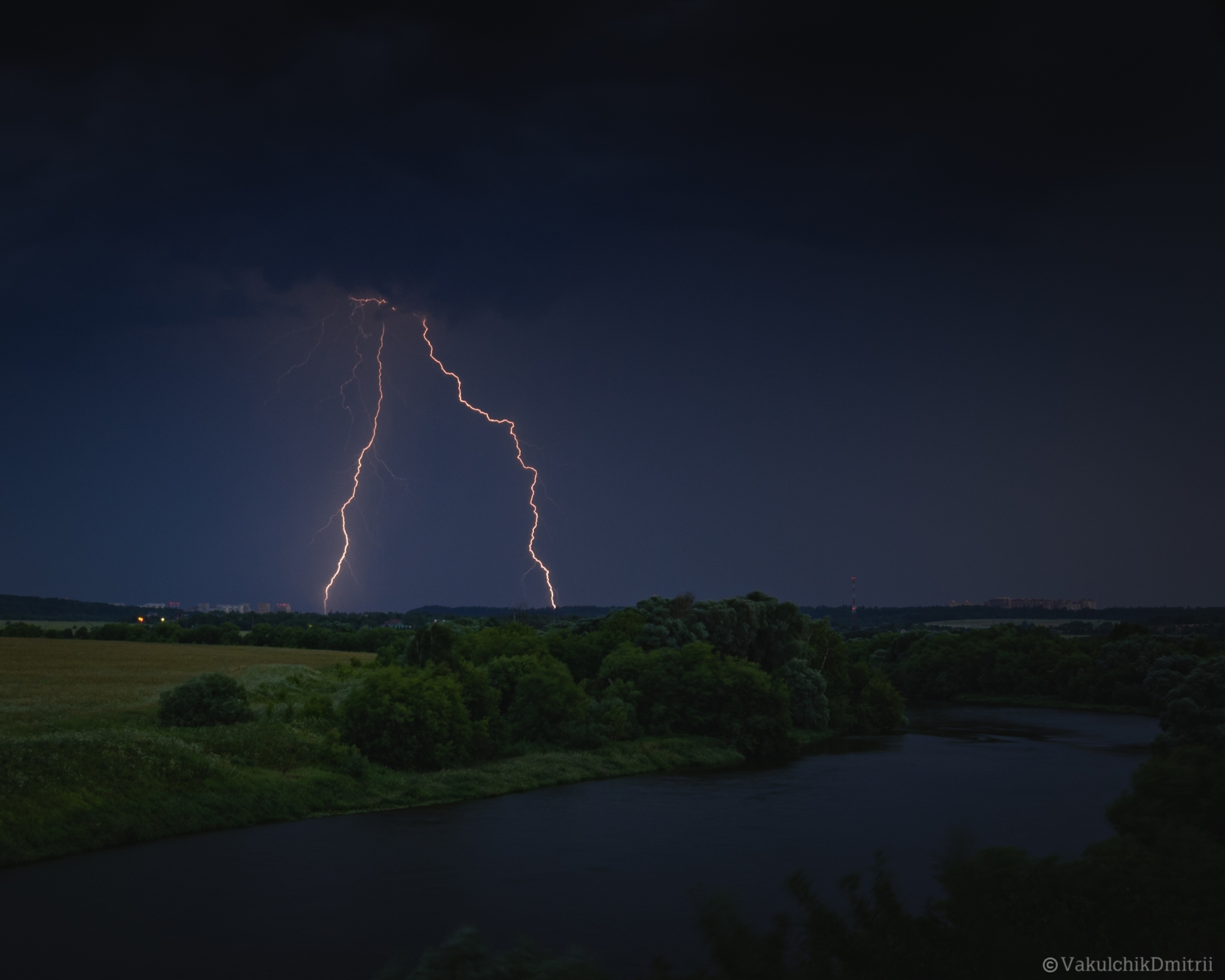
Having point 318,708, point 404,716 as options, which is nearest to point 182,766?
point 318,708

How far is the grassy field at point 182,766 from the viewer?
32500 millimetres

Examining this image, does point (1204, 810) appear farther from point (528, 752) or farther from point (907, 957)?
point (528, 752)

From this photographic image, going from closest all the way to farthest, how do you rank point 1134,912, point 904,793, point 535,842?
point 1134,912
point 535,842
point 904,793

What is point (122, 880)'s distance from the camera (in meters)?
28.9

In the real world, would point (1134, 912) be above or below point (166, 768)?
above

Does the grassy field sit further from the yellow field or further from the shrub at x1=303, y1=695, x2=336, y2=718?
the shrub at x1=303, y1=695, x2=336, y2=718

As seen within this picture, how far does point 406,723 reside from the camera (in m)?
47.9

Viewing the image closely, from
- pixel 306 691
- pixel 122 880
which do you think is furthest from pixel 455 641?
pixel 122 880

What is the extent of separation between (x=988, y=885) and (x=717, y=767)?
52.5 metres

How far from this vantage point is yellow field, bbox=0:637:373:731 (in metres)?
47.0

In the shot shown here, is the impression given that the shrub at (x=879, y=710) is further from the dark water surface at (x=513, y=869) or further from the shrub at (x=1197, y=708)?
the dark water surface at (x=513, y=869)

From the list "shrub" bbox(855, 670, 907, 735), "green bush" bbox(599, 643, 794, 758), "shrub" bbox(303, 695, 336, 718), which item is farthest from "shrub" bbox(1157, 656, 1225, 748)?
"shrub" bbox(303, 695, 336, 718)

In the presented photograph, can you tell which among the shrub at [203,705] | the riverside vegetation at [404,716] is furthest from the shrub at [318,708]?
the shrub at [203,705]

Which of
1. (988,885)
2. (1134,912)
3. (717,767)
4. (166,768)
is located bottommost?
(717,767)
